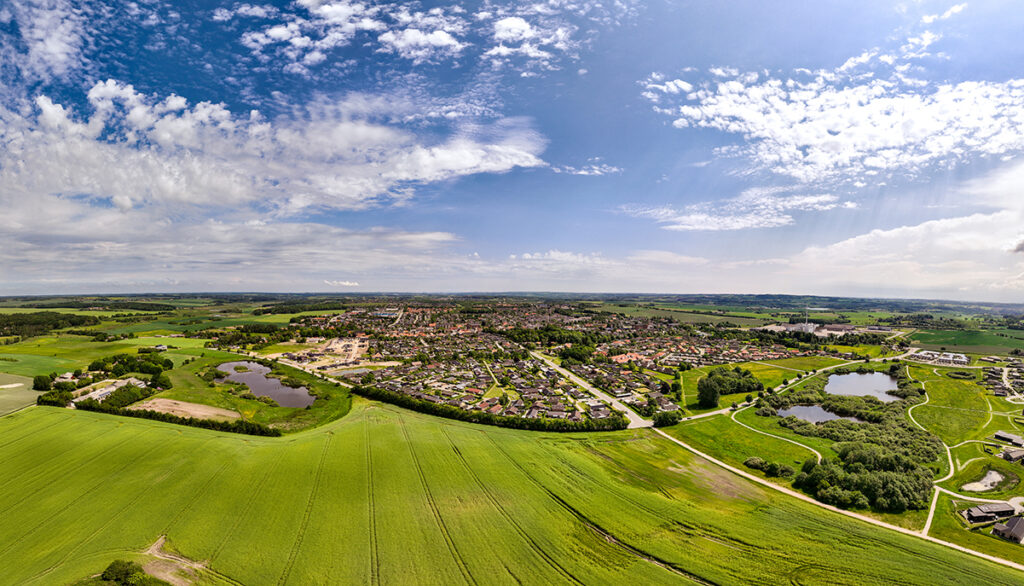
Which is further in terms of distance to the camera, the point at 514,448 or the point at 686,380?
the point at 686,380

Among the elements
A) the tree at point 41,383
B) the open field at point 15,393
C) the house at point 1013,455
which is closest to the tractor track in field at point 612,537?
the house at point 1013,455

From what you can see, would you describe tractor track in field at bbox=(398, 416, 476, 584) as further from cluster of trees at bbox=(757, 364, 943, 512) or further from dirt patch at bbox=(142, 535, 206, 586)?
cluster of trees at bbox=(757, 364, 943, 512)

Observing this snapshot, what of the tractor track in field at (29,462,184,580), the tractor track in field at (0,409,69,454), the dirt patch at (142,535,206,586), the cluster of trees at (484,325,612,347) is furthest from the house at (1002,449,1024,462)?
the tractor track in field at (0,409,69,454)

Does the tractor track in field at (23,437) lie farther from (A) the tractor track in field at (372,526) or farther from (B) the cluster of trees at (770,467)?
(B) the cluster of trees at (770,467)

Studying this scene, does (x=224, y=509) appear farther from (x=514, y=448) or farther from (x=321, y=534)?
(x=514, y=448)

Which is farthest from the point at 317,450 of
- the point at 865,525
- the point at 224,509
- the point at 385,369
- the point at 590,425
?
the point at 865,525

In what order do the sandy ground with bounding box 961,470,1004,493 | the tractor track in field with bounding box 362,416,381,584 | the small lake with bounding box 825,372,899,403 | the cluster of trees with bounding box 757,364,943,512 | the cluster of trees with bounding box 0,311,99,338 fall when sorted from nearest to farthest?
the tractor track in field with bounding box 362,416,381,584
the cluster of trees with bounding box 757,364,943,512
the sandy ground with bounding box 961,470,1004,493
the small lake with bounding box 825,372,899,403
the cluster of trees with bounding box 0,311,99,338

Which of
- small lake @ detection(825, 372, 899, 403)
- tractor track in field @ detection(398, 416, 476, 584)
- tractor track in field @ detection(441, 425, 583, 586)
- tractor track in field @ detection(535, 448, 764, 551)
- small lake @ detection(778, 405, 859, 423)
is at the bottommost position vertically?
small lake @ detection(778, 405, 859, 423)
